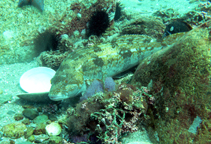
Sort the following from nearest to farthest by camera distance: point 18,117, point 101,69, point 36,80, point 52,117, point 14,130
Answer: point 14,130 → point 18,117 → point 52,117 → point 101,69 → point 36,80

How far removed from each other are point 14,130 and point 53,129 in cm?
80

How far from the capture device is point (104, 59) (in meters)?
4.56

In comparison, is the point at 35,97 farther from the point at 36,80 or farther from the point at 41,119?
the point at 36,80

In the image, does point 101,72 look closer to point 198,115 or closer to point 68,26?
point 68,26

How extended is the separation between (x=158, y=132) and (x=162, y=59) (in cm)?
130

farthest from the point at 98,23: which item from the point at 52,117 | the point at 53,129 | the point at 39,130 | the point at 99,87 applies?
the point at 39,130

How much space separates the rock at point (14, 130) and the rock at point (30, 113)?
464 mm

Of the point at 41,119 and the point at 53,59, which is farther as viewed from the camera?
the point at 53,59

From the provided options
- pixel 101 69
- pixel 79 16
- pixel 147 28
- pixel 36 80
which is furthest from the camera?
pixel 79 16

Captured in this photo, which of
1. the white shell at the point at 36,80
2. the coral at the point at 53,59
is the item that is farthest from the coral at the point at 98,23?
the white shell at the point at 36,80

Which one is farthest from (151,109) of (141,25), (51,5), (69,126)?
(51,5)

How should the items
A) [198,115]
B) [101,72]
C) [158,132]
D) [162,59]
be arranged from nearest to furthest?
1. [198,115]
2. [158,132]
3. [162,59]
4. [101,72]

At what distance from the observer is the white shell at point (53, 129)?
10.2ft

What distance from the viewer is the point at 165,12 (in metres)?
7.96
